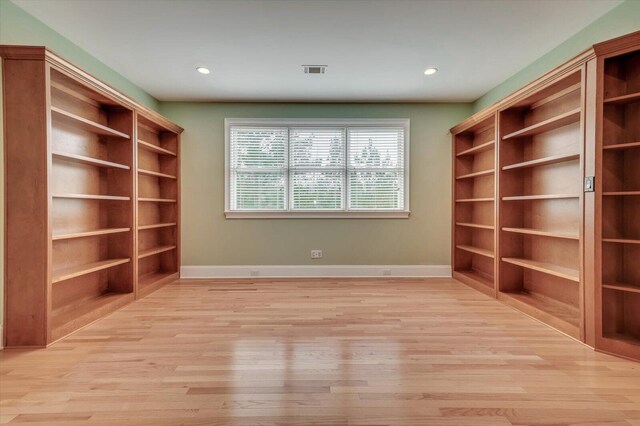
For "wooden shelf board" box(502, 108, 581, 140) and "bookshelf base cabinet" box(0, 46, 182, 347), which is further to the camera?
"wooden shelf board" box(502, 108, 581, 140)

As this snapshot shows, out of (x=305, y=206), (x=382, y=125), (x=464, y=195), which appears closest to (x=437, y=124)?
(x=382, y=125)

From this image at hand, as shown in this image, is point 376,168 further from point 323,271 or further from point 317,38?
point 317,38

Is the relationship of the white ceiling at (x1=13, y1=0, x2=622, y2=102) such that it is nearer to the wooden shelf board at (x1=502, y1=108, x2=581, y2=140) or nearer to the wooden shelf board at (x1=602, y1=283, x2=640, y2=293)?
the wooden shelf board at (x1=502, y1=108, x2=581, y2=140)

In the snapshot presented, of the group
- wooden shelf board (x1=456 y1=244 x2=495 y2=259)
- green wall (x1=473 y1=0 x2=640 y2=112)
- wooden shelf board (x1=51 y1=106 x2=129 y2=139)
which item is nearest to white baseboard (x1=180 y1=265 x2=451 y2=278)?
wooden shelf board (x1=456 y1=244 x2=495 y2=259)

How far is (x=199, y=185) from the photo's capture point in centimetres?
439

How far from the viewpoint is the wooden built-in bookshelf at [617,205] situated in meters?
2.12

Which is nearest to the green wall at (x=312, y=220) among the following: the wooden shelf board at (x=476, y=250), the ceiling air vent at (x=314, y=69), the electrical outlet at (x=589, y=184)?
the wooden shelf board at (x=476, y=250)

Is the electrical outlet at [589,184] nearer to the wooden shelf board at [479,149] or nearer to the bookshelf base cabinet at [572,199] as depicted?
the bookshelf base cabinet at [572,199]

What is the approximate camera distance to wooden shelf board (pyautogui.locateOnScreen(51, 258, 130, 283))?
2426 millimetres

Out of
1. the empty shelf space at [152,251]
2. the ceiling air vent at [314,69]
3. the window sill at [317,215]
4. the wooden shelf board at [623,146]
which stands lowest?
the empty shelf space at [152,251]

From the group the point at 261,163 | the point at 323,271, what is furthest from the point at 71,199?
the point at 323,271

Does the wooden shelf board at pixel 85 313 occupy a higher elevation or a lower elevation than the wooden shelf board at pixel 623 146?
lower

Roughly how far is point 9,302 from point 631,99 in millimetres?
4850

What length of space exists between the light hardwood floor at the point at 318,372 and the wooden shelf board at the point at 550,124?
74.2 inches
